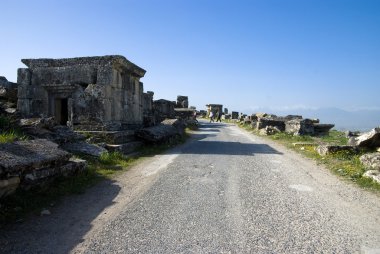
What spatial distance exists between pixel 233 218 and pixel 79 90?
8.82m

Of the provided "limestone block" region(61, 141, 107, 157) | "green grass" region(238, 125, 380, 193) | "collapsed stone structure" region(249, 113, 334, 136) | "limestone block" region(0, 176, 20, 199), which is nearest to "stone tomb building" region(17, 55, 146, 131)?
"limestone block" region(61, 141, 107, 157)

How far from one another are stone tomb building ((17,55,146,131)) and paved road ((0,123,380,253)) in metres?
4.48

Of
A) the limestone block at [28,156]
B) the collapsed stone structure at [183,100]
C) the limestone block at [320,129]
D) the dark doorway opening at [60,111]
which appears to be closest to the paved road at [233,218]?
the limestone block at [28,156]

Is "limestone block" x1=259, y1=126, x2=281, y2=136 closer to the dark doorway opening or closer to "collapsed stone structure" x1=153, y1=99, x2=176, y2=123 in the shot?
"collapsed stone structure" x1=153, y1=99, x2=176, y2=123

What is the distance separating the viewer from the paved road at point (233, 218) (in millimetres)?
3990

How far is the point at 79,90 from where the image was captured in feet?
39.7

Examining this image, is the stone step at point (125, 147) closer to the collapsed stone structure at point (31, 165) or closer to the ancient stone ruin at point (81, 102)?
the ancient stone ruin at point (81, 102)

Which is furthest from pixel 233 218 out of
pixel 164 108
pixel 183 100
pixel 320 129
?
pixel 183 100

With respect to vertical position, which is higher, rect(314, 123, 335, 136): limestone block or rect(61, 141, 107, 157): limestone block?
rect(314, 123, 335, 136): limestone block

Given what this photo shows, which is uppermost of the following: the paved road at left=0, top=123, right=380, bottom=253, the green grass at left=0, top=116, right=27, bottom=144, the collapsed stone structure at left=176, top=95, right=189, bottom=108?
the collapsed stone structure at left=176, top=95, right=189, bottom=108

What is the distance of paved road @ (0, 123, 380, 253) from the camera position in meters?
3.99

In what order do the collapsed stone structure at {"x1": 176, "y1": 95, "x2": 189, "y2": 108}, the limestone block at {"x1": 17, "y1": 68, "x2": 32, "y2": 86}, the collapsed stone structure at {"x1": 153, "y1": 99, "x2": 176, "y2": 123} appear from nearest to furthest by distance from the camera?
the limestone block at {"x1": 17, "y1": 68, "x2": 32, "y2": 86} → the collapsed stone structure at {"x1": 153, "y1": 99, "x2": 176, "y2": 123} → the collapsed stone structure at {"x1": 176, "y1": 95, "x2": 189, "y2": 108}

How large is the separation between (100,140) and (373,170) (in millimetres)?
8074

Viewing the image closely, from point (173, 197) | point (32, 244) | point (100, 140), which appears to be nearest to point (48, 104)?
point (100, 140)
